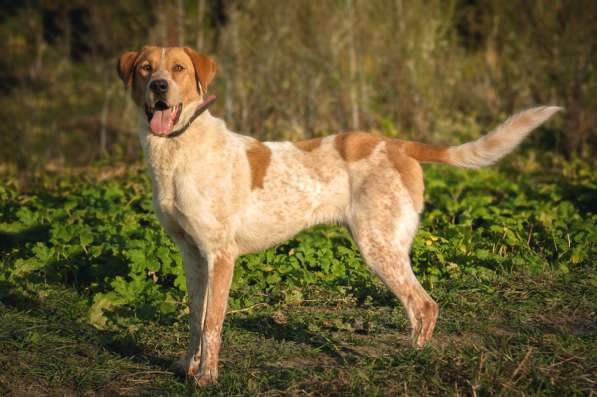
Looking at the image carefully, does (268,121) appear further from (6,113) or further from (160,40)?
(6,113)

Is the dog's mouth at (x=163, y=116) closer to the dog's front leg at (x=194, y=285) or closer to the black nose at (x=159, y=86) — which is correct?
the black nose at (x=159, y=86)

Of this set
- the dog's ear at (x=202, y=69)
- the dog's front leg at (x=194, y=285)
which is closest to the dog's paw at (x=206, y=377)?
the dog's front leg at (x=194, y=285)

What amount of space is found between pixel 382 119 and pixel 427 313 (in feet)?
20.8

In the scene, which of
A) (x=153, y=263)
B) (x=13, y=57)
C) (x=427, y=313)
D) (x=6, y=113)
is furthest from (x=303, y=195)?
(x=13, y=57)

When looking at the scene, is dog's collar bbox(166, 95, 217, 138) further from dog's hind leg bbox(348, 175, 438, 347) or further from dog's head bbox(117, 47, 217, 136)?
dog's hind leg bbox(348, 175, 438, 347)

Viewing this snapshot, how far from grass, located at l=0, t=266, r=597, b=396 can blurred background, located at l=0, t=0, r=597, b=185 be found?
4526 mm

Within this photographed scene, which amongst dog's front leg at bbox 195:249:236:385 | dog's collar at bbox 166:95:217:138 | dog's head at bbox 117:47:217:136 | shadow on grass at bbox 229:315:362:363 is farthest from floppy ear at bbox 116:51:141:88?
shadow on grass at bbox 229:315:362:363

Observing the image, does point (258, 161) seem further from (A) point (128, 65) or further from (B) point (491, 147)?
(B) point (491, 147)

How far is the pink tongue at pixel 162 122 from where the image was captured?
385 cm

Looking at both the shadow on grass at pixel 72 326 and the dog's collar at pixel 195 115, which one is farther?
the shadow on grass at pixel 72 326

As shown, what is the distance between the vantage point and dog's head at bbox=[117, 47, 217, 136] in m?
3.85

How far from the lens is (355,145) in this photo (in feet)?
13.9

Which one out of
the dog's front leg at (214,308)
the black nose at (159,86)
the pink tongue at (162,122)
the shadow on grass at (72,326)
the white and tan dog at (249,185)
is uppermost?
the black nose at (159,86)

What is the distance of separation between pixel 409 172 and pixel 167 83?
144 cm
